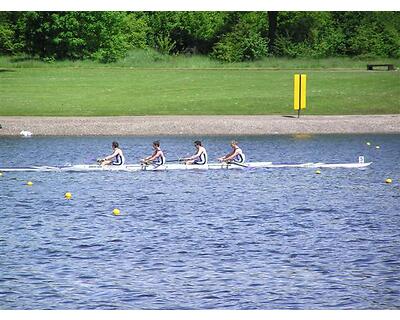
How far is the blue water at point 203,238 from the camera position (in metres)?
23.2

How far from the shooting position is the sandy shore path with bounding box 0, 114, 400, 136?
6006 cm

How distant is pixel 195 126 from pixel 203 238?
31119 millimetres

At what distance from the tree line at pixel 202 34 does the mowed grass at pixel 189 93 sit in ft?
22.2

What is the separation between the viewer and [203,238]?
29812 millimetres

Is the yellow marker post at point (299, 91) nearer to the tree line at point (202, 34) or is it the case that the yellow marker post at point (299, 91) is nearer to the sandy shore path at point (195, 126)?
the sandy shore path at point (195, 126)

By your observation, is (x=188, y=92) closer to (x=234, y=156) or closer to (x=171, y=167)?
(x=171, y=167)

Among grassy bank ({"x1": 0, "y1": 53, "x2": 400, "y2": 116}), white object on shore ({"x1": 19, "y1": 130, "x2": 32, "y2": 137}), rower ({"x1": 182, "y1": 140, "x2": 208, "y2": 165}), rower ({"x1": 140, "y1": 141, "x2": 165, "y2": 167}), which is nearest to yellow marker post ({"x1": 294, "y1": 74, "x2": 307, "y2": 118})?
grassy bank ({"x1": 0, "y1": 53, "x2": 400, "y2": 116})

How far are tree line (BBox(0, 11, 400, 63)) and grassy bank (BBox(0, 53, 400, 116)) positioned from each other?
6.12 meters

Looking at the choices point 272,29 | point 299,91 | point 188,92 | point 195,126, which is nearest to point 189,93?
point 188,92

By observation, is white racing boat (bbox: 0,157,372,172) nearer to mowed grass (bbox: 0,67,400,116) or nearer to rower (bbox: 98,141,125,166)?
rower (bbox: 98,141,125,166)

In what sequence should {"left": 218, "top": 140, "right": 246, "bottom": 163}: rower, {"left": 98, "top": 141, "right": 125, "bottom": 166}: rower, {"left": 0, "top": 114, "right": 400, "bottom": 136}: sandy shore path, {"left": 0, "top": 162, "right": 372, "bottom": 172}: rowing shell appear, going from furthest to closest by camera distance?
{"left": 0, "top": 114, "right": 400, "bottom": 136}: sandy shore path → {"left": 0, "top": 162, "right": 372, "bottom": 172}: rowing shell → {"left": 218, "top": 140, "right": 246, "bottom": 163}: rower → {"left": 98, "top": 141, "right": 125, "bottom": 166}: rower

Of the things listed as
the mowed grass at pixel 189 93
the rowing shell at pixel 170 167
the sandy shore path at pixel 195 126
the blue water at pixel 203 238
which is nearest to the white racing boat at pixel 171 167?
the rowing shell at pixel 170 167

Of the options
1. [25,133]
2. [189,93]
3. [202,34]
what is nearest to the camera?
[25,133]

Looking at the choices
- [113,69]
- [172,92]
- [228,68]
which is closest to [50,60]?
[113,69]
